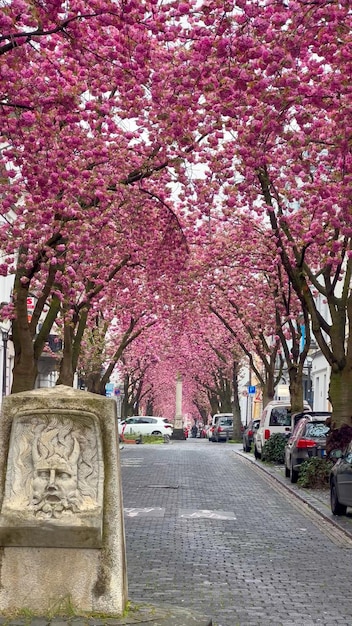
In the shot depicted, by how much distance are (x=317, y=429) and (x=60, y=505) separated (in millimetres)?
16988

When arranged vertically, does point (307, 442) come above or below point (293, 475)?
above

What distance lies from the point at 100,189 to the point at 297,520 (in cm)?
642

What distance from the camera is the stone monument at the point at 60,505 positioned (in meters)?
7.36

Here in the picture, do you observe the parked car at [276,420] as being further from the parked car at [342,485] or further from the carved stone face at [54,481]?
the carved stone face at [54,481]

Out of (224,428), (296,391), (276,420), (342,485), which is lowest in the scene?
(342,485)

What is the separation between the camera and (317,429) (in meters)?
24.0

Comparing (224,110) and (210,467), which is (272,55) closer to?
(224,110)

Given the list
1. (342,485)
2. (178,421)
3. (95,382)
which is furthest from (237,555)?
(178,421)

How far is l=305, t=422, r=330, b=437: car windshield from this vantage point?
2384 cm

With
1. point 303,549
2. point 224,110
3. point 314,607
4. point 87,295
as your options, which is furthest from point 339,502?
point 87,295

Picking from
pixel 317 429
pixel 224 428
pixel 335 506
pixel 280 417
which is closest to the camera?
pixel 335 506

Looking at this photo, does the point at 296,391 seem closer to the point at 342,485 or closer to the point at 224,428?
the point at 342,485

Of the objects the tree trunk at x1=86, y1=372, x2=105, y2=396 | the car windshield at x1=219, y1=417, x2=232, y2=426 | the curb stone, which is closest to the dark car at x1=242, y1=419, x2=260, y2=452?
the tree trunk at x1=86, y1=372, x2=105, y2=396

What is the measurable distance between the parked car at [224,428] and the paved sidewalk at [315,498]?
3332cm
